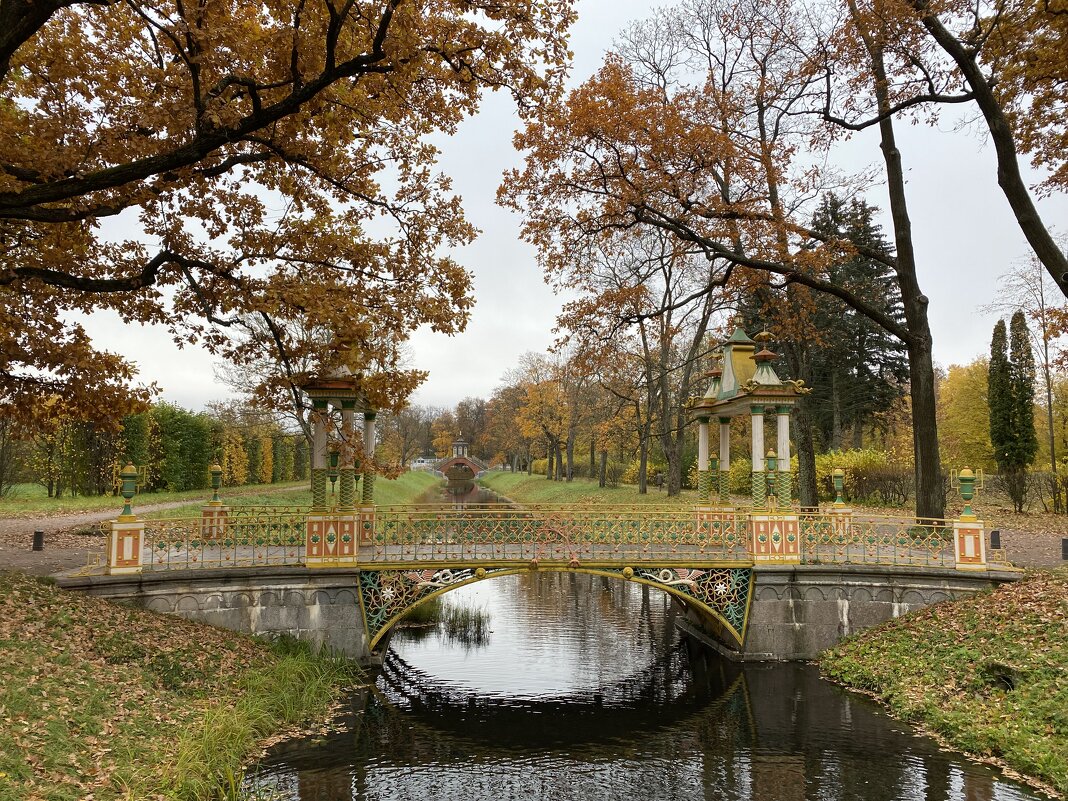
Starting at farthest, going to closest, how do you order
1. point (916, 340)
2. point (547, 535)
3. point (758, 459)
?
point (916, 340) < point (758, 459) < point (547, 535)

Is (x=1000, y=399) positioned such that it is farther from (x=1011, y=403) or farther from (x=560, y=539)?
(x=560, y=539)

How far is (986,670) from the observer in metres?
9.99

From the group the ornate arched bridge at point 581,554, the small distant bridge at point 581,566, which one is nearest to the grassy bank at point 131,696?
the small distant bridge at point 581,566

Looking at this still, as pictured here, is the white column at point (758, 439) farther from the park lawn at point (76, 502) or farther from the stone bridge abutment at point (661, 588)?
the park lawn at point (76, 502)

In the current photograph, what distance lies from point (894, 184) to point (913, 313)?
122 inches

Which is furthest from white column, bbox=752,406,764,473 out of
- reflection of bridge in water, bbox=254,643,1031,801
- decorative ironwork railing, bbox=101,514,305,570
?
decorative ironwork railing, bbox=101,514,305,570

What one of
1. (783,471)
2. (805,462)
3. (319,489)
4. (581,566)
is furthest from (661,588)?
(805,462)

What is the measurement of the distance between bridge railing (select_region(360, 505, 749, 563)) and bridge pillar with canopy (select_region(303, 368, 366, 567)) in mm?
510

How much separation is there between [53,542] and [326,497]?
8051 millimetres

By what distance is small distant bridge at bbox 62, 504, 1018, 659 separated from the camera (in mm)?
11727

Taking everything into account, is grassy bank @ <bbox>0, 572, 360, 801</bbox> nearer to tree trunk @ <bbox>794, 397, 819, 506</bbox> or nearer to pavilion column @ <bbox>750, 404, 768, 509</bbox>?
pavilion column @ <bbox>750, 404, 768, 509</bbox>

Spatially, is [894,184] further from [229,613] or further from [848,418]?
[848,418]

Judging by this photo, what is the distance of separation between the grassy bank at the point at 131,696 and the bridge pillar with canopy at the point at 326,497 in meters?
1.59

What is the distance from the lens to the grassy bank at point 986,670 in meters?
8.45
